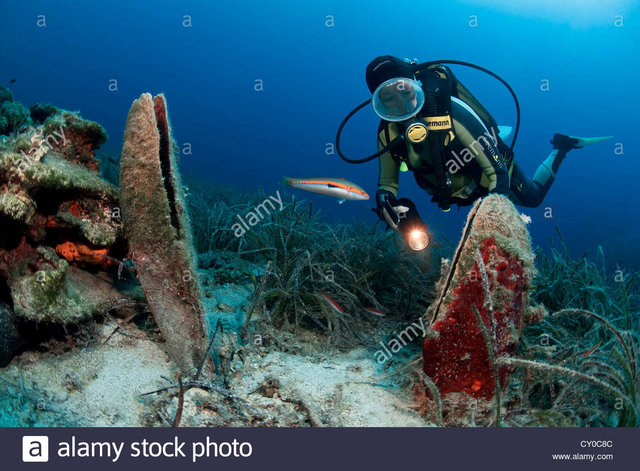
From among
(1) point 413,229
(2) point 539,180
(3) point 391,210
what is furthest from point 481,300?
(2) point 539,180

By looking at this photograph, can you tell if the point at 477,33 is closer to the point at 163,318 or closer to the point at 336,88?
the point at 336,88

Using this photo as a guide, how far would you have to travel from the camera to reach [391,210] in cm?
365

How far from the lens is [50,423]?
1.63 m

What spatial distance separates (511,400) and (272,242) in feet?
8.44

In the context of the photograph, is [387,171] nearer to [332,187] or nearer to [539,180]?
[332,187]

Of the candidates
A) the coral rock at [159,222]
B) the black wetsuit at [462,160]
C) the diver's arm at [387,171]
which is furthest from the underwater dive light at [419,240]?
the coral rock at [159,222]

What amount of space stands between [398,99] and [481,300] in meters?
2.80

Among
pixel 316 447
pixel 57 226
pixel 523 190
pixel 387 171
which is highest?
pixel 387 171

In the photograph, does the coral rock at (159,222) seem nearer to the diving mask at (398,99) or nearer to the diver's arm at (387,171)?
the diving mask at (398,99)

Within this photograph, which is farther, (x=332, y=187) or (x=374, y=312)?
(x=332, y=187)

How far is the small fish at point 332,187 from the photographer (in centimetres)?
447

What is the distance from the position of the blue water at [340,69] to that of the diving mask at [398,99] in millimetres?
35894

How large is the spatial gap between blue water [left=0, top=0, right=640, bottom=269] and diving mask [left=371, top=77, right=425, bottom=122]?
35894 mm

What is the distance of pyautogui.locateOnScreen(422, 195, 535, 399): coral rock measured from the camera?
1809 millimetres
